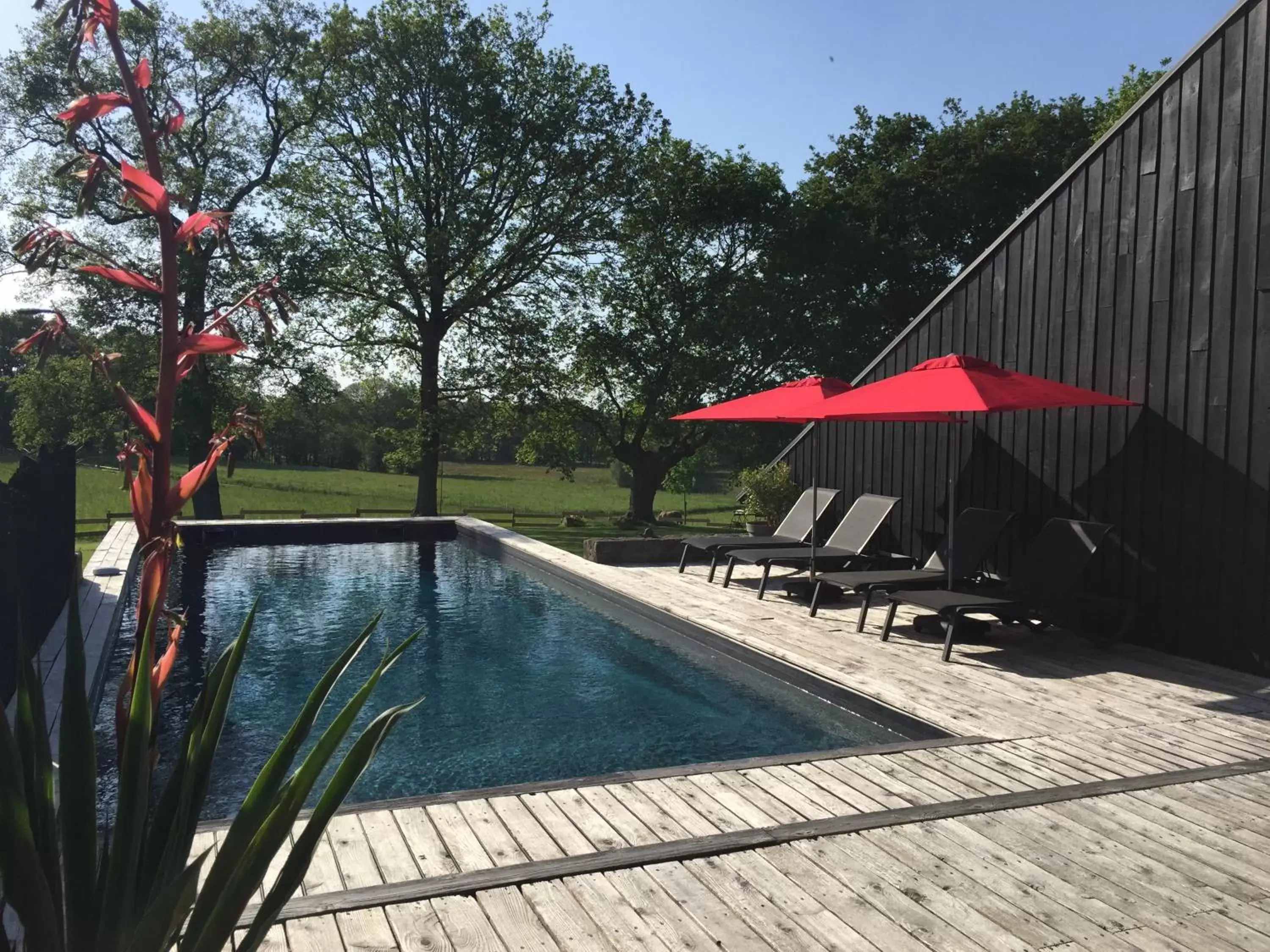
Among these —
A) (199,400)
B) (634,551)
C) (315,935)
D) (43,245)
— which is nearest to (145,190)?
(43,245)

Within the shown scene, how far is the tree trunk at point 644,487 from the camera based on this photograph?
22156mm

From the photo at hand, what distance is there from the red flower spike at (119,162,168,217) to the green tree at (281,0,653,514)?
18.5 metres

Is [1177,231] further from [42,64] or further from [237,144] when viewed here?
[42,64]

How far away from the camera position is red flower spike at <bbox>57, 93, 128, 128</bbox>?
1.17 metres

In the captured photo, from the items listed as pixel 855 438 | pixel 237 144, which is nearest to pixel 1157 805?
pixel 855 438

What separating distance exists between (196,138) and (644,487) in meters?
12.0

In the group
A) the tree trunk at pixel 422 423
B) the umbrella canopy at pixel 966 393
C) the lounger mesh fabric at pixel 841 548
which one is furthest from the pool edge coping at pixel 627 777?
the tree trunk at pixel 422 423

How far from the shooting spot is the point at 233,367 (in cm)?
1950

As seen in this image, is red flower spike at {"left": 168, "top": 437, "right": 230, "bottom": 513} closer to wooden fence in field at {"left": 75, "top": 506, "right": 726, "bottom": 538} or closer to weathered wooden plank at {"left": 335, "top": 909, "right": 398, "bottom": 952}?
weathered wooden plank at {"left": 335, "top": 909, "right": 398, "bottom": 952}

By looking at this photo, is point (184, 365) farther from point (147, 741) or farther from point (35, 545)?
point (35, 545)

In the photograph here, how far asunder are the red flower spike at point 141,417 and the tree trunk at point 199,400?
1706cm

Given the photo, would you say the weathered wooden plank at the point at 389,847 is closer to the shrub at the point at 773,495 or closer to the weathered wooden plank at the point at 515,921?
the weathered wooden plank at the point at 515,921

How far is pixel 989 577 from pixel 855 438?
9.38ft

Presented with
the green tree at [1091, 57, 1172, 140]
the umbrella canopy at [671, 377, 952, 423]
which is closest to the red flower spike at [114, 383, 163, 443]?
the umbrella canopy at [671, 377, 952, 423]
